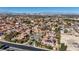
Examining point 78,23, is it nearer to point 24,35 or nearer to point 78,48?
point 78,48

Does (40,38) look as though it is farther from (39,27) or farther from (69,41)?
(69,41)

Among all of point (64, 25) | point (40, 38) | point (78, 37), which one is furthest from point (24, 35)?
point (78, 37)
